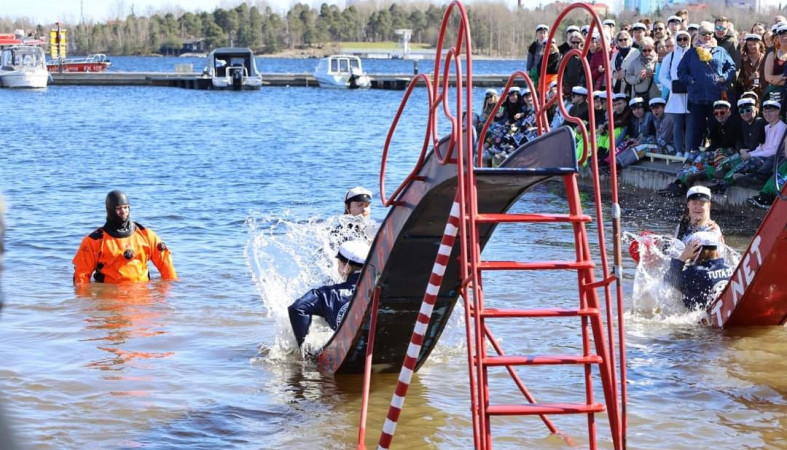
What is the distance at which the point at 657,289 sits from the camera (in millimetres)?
10438

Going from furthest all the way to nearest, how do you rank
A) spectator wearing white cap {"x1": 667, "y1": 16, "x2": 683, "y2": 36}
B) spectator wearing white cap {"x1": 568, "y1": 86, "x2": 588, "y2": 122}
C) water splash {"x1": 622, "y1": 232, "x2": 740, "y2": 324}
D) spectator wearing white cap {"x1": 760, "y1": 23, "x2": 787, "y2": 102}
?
1. spectator wearing white cap {"x1": 568, "y1": 86, "x2": 588, "y2": 122}
2. spectator wearing white cap {"x1": 667, "y1": 16, "x2": 683, "y2": 36}
3. spectator wearing white cap {"x1": 760, "y1": 23, "x2": 787, "y2": 102}
4. water splash {"x1": 622, "y1": 232, "x2": 740, "y2": 324}

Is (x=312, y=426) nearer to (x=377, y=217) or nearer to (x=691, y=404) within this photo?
(x=691, y=404)

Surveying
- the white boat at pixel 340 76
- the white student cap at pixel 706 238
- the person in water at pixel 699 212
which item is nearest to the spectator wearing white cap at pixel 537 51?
the person in water at pixel 699 212

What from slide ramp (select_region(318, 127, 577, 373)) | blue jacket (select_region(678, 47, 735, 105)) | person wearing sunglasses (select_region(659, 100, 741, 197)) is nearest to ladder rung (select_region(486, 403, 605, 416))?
→ slide ramp (select_region(318, 127, 577, 373))

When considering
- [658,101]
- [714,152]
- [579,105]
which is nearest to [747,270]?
[714,152]

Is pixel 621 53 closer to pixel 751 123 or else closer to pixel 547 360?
pixel 751 123

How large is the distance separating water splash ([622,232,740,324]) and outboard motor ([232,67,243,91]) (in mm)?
57754

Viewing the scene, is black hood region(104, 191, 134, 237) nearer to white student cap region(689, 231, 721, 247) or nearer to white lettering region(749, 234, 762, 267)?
white student cap region(689, 231, 721, 247)

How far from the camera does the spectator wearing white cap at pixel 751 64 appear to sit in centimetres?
1588

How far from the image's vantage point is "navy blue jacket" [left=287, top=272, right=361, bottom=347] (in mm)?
7863

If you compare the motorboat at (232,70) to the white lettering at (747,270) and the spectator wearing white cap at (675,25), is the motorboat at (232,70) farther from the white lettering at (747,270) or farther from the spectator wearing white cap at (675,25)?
the white lettering at (747,270)

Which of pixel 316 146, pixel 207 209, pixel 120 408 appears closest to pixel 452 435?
pixel 120 408

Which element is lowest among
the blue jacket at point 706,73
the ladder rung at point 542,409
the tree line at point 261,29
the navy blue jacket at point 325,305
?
the navy blue jacket at point 325,305

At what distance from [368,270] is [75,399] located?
2.48 meters
